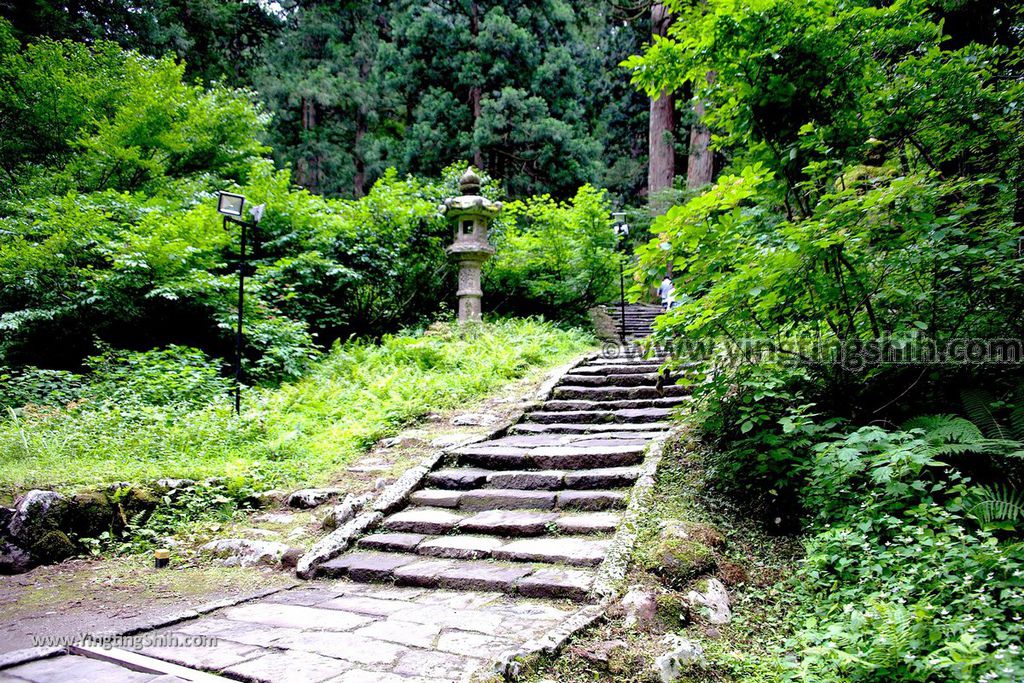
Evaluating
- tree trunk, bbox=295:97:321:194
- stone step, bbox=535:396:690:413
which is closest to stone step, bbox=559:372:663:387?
stone step, bbox=535:396:690:413

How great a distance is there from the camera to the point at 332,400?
8.09 meters

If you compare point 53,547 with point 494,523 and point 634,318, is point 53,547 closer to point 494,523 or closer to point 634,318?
point 494,523

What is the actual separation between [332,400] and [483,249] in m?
4.32

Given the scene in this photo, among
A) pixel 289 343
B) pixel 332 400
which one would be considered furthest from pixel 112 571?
pixel 289 343

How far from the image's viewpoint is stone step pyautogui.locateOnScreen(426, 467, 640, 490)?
16.0 ft

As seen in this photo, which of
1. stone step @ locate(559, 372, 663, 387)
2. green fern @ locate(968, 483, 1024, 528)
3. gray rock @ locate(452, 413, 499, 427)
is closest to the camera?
green fern @ locate(968, 483, 1024, 528)

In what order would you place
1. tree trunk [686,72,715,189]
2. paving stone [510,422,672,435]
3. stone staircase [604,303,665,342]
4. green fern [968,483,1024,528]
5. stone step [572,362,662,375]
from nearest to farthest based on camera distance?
green fern [968,483,1024,528], paving stone [510,422,672,435], stone step [572,362,662,375], stone staircase [604,303,665,342], tree trunk [686,72,715,189]

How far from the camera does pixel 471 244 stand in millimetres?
11203

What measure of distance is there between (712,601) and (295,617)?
7.50ft

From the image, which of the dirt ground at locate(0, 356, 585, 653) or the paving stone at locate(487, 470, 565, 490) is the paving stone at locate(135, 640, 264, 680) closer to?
the dirt ground at locate(0, 356, 585, 653)

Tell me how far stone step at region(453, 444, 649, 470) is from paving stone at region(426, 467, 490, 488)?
135 millimetres

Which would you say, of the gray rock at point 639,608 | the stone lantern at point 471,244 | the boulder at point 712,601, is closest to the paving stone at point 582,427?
the boulder at point 712,601

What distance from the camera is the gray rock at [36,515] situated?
4.50 metres

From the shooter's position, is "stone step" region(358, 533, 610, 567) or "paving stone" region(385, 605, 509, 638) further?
"stone step" region(358, 533, 610, 567)
